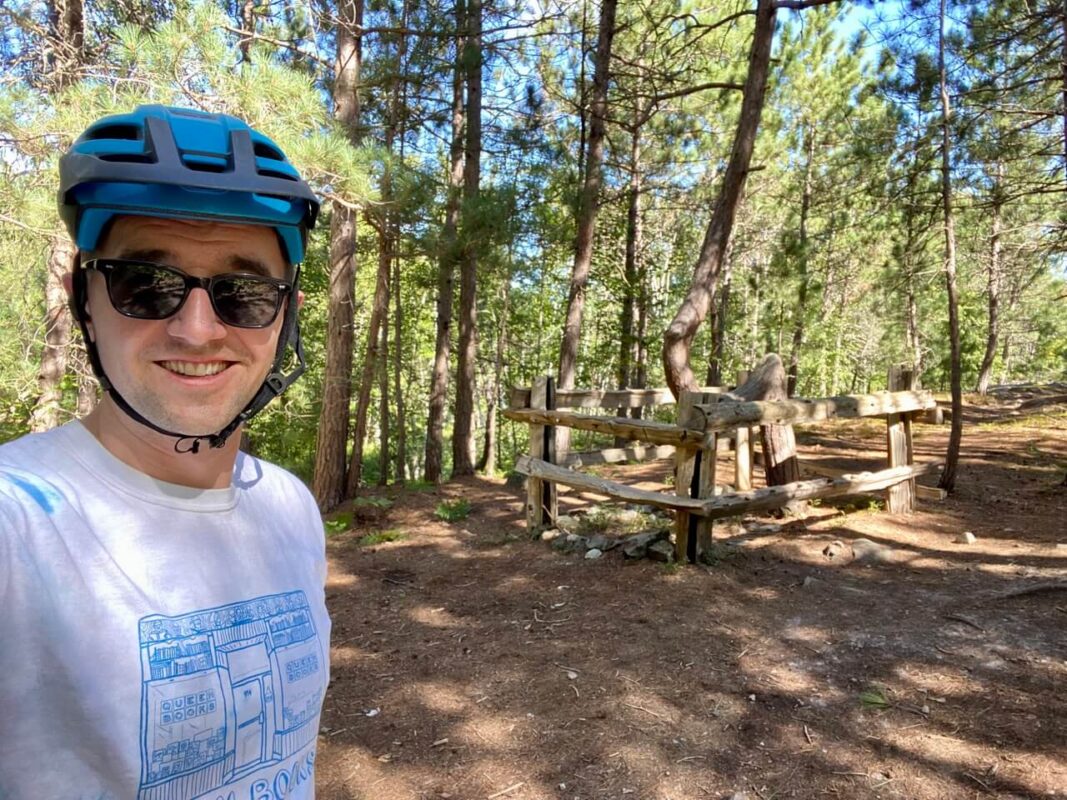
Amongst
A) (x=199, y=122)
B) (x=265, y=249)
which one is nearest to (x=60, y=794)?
(x=265, y=249)

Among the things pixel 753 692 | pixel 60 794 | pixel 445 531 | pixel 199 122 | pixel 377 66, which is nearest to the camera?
pixel 60 794

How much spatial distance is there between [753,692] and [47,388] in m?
7.14

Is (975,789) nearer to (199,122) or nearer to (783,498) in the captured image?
(783,498)

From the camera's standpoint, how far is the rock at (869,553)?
19.2 ft

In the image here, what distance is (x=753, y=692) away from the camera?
12.0ft

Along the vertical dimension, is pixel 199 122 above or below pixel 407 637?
above

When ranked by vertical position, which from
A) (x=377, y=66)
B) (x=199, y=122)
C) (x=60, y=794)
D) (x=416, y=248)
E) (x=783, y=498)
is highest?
(x=377, y=66)

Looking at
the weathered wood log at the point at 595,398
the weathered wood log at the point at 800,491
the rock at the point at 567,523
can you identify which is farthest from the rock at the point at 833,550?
the rock at the point at 567,523

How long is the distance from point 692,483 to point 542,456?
175 centimetres

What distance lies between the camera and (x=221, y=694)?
3.16 feet

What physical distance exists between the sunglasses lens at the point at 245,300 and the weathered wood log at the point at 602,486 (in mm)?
4608

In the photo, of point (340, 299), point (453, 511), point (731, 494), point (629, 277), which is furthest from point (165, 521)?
point (629, 277)

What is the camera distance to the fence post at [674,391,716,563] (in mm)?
5395

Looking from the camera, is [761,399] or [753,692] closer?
[753,692]
